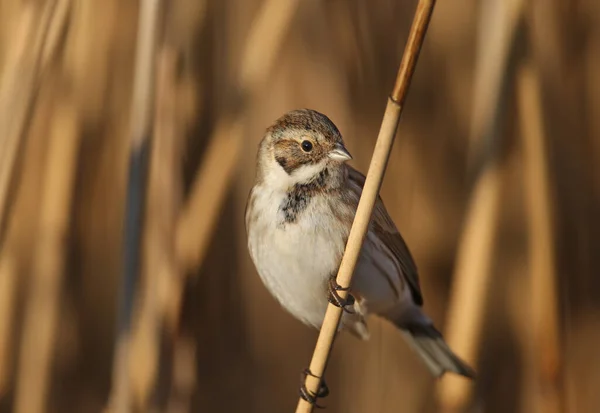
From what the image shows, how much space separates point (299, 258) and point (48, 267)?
1.02m

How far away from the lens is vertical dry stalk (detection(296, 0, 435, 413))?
1311 millimetres

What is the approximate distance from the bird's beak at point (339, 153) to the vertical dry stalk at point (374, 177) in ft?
1.24

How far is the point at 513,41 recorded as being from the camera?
2.15m

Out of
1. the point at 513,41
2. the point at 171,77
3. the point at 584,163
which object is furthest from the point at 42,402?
the point at 584,163

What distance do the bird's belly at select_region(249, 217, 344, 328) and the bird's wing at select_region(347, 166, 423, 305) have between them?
207 mm

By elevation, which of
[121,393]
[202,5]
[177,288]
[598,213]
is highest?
[202,5]

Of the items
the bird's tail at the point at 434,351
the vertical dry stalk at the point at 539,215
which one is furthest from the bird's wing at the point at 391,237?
the vertical dry stalk at the point at 539,215

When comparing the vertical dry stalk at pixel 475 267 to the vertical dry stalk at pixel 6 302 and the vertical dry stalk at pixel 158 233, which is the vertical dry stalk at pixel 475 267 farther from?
the vertical dry stalk at pixel 6 302

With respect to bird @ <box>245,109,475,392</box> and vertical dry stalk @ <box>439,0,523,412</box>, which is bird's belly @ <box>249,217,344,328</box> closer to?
bird @ <box>245,109,475,392</box>

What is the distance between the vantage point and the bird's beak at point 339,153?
6.08 ft

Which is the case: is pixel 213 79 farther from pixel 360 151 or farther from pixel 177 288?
pixel 177 288

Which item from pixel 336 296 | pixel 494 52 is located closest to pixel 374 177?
pixel 336 296

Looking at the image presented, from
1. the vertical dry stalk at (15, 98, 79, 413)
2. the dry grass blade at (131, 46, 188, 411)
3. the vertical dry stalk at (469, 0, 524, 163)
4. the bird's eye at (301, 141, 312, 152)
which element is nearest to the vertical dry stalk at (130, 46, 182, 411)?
the dry grass blade at (131, 46, 188, 411)

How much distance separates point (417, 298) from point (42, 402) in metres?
1.16
